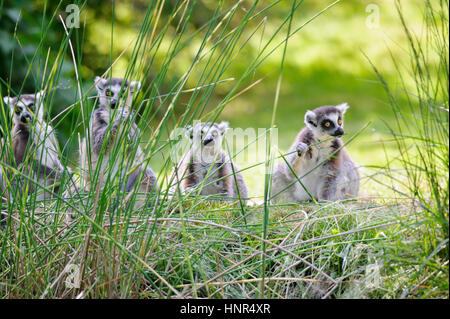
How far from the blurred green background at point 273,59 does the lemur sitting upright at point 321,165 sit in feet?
4.60

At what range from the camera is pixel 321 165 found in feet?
11.5

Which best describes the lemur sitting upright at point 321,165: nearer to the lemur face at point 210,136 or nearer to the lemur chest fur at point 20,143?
the lemur face at point 210,136

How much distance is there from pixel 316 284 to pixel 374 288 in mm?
208

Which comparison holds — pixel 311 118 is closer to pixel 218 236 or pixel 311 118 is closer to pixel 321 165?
pixel 321 165

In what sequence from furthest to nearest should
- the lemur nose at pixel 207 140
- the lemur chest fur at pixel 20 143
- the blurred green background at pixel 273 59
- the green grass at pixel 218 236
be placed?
the blurred green background at pixel 273 59 → the lemur chest fur at pixel 20 143 → the lemur nose at pixel 207 140 → the green grass at pixel 218 236

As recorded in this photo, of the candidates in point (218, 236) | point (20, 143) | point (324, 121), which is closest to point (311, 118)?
point (324, 121)

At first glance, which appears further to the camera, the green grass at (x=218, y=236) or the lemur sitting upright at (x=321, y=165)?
the lemur sitting upright at (x=321, y=165)

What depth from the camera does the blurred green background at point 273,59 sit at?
6.11 meters

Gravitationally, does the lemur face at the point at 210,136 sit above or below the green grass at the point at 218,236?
above

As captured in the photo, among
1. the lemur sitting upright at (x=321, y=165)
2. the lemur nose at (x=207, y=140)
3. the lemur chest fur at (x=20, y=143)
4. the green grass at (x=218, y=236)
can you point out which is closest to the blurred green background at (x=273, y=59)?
the lemur sitting upright at (x=321, y=165)

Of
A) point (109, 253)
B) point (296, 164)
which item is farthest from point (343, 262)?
point (296, 164)

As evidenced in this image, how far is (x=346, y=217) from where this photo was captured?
2.20m

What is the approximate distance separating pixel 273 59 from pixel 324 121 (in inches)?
290
